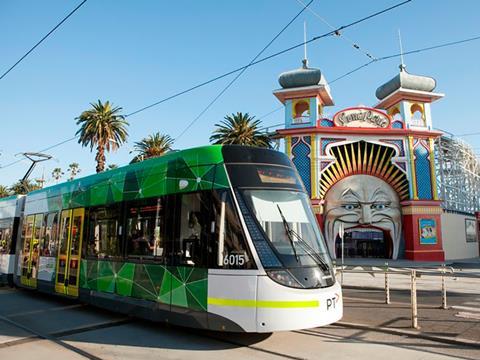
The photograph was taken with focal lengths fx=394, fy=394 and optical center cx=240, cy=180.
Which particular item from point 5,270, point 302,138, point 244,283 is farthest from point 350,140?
point 244,283

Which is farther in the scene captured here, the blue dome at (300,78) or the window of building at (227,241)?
the blue dome at (300,78)

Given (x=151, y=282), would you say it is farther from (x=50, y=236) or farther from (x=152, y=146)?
(x=152, y=146)

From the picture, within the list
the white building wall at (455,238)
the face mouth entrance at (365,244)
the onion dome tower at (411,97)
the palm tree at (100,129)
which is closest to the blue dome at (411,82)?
the onion dome tower at (411,97)

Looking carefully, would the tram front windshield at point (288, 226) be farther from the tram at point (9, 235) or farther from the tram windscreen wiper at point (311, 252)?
the tram at point (9, 235)

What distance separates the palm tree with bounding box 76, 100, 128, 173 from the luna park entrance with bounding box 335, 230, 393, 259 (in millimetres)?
21430

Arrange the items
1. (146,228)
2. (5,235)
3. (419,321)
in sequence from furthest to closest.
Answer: (5,235)
(419,321)
(146,228)

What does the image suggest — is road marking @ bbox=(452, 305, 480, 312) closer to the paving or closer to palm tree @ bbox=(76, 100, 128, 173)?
the paving

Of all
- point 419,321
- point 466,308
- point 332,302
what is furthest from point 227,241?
point 466,308

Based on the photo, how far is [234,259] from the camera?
654cm

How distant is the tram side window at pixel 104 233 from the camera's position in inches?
363

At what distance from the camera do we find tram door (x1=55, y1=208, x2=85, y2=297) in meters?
10.5

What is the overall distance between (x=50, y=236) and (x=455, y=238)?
118 ft

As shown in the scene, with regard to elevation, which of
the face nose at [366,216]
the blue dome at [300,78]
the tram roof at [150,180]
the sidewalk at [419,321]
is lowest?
the sidewalk at [419,321]

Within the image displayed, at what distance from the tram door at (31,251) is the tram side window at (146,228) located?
594 centimetres
